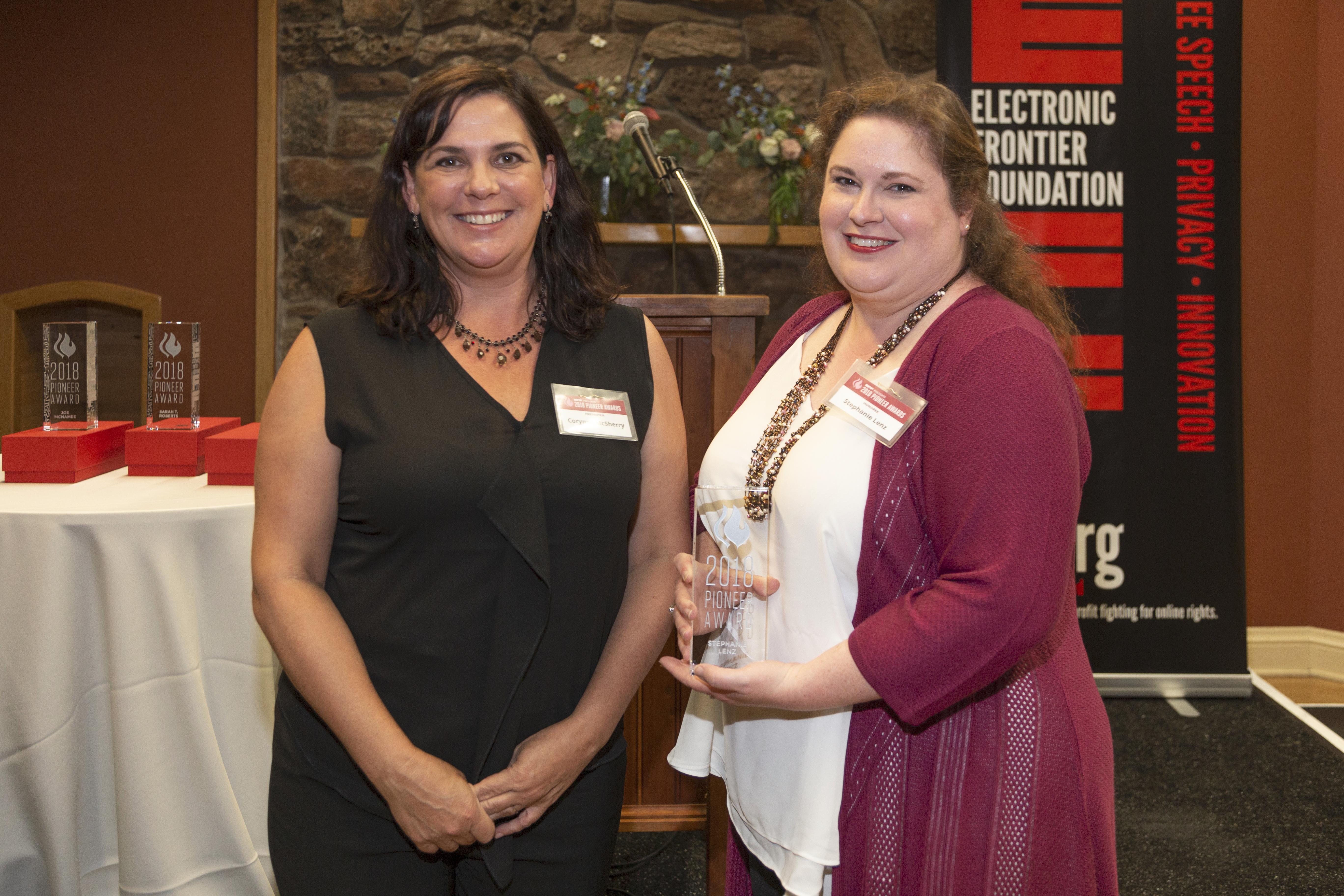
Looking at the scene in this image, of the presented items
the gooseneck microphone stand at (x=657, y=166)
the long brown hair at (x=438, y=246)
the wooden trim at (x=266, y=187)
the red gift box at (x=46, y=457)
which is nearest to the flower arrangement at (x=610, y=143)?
the wooden trim at (x=266, y=187)

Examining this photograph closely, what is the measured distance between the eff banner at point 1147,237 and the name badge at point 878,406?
2.67 metres

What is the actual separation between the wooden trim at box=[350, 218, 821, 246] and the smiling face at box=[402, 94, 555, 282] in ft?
7.98

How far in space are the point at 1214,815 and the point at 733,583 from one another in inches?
89.9

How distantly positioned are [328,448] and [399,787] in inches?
17.0

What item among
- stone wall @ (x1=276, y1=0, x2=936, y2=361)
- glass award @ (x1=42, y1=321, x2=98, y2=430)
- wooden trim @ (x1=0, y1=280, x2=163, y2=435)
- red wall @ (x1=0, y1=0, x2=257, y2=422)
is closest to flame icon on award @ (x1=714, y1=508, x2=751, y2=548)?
glass award @ (x1=42, y1=321, x2=98, y2=430)

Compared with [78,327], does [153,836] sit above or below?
below

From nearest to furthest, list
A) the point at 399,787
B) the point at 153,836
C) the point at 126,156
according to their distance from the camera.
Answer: the point at 399,787
the point at 153,836
the point at 126,156

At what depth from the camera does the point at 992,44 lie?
3600 millimetres

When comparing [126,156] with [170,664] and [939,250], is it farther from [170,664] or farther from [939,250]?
[939,250]

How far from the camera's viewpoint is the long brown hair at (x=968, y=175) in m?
1.28

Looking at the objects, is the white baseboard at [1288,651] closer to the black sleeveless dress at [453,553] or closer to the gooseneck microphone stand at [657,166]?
the gooseneck microphone stand at [657,166]

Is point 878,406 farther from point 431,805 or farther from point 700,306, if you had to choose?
point 700,306

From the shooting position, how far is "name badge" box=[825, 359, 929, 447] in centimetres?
119

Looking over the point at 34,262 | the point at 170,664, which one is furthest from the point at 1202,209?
the point at 34,262
